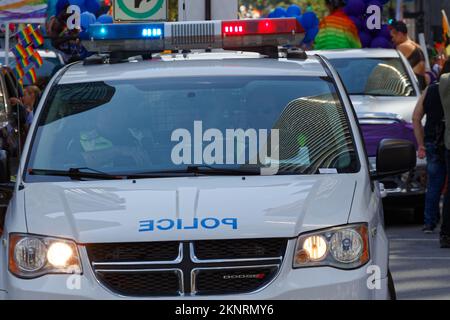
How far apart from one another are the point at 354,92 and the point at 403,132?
56.4 inches

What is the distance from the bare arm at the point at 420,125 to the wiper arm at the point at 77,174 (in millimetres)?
6899

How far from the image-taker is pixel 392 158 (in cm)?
719

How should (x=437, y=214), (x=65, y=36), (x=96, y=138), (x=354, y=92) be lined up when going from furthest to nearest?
1. (x=65, y=36)
2. (x=354, y=92)
3. (x=437, y=214)
4. (x=96, y=138)

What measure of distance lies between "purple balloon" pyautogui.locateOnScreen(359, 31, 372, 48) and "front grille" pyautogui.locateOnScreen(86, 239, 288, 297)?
14383mm

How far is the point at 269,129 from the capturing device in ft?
23.7

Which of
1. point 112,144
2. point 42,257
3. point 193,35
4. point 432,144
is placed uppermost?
point 193,35

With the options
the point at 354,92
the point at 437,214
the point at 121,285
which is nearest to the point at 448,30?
the point at 354,92

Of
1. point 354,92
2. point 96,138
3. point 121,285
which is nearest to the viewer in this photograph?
point 121,285

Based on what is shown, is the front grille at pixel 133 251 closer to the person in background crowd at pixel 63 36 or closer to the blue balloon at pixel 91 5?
the person in background crowd at pixel 63 36

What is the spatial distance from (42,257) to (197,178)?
3.18ft

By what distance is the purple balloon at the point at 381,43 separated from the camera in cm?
1970

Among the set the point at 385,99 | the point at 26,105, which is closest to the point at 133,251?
the point at 385,99

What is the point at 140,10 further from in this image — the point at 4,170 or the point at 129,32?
the point at 4,170
